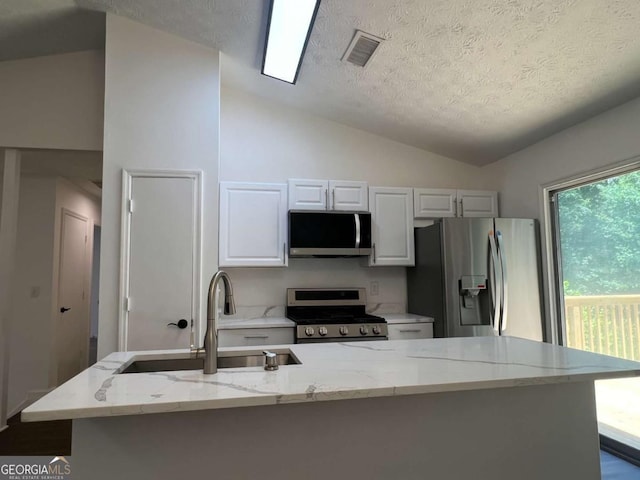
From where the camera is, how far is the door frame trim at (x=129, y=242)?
2625 mm

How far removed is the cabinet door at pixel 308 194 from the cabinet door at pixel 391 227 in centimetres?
45

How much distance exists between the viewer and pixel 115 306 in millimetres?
2633

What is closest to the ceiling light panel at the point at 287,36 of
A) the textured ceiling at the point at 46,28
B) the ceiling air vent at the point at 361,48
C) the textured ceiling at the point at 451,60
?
the textured ceiling at the point at 451,60

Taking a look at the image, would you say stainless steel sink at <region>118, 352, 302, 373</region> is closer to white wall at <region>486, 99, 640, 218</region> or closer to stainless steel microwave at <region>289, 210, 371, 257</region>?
stainless steel microwave at <region>289, 210, 371, 257</region>

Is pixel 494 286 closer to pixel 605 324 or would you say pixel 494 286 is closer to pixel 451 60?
pixel 605 324

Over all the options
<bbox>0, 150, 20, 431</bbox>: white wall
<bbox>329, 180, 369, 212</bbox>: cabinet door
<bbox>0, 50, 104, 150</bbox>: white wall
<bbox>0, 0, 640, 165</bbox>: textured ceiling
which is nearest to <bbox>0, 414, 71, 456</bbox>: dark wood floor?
<bbox>0, 150, 20, 431</bbox>: white wall

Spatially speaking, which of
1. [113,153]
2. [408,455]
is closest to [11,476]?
[408,455]

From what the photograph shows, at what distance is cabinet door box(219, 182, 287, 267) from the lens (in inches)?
125

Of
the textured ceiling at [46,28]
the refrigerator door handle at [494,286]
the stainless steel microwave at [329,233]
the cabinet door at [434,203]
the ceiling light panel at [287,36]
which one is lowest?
the refrigerator door handle at [494,286]

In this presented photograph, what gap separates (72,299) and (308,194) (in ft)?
10.5

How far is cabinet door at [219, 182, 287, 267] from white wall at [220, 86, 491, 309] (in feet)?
1.13

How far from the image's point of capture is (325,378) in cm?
127

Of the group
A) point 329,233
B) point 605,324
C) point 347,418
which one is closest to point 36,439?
point 329,233

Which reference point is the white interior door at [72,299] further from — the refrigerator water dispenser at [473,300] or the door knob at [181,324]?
the refrigerator water dispenser at [473,300]
